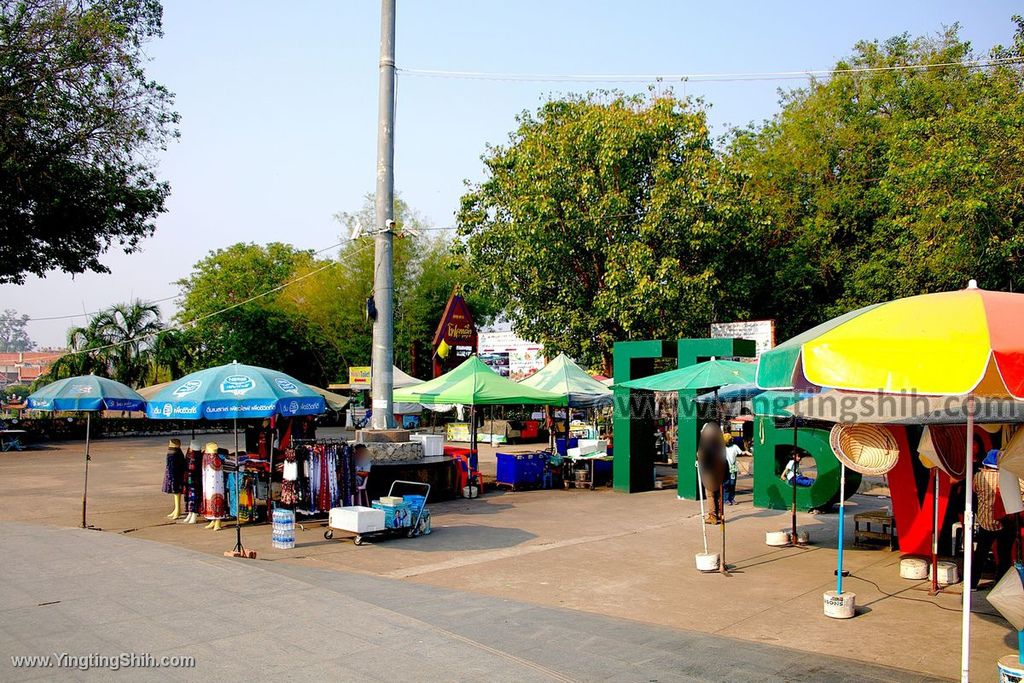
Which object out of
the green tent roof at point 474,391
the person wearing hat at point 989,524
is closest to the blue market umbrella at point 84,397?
the green tent roof at point 474,391

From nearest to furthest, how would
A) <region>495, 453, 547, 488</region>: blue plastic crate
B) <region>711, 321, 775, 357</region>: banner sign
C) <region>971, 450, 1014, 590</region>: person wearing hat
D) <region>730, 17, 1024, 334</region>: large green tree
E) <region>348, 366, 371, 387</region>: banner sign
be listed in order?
<region>971, 450, 1014, 590</region>: person wearing hat → <region>495, 453, 547, 488</region>: blue plastic crate → <region>730, 17, 1024, 334</region>: large green tree → <region>711, 321, 775, 357</region>: banner sign → <region>348, 366, 371, 387</region>: banner sign

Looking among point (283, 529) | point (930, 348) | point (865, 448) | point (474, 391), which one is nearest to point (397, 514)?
point (283, 529)

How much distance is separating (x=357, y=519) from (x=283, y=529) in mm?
997

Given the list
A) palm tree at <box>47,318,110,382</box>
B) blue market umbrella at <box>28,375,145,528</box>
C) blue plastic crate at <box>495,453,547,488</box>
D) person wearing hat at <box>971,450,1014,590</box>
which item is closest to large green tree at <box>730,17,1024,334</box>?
blue plastic crate at <box>495,453,547,488</box>

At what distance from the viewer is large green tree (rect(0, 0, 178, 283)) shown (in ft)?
80.7

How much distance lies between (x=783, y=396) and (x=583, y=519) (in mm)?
4436

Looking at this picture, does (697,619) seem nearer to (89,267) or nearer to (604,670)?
(604,670)

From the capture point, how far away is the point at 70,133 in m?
26.1

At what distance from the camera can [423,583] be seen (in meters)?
9.05

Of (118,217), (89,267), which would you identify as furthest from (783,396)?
(89,267)

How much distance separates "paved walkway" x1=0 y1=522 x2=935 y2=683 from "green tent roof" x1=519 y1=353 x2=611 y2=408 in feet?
36.7

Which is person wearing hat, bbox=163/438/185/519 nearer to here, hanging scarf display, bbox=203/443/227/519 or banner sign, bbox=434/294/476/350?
hanging scarf display, bbox=203/443/227/519

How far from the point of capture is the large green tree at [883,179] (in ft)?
68.6

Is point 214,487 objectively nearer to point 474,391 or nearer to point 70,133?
point 474,391
